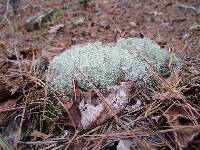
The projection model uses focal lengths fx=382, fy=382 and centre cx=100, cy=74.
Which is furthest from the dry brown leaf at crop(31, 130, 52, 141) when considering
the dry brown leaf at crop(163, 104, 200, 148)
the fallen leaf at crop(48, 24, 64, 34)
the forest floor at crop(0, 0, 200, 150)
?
the fallen leaf at crop(48, 24, 64, 34)

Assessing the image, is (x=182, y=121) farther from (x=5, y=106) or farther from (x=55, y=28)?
(x=55, y=28)

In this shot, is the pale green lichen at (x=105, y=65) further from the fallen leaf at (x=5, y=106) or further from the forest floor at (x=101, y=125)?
the fallen leaf at (x=5, y=106)

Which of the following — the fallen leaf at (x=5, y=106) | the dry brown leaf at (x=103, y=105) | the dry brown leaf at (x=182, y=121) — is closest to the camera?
the dry brown leaf at (x=182, y=121)

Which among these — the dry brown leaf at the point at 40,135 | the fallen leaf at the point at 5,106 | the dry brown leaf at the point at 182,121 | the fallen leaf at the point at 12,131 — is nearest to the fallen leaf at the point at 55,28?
the fallen leaf at the point at 5,106

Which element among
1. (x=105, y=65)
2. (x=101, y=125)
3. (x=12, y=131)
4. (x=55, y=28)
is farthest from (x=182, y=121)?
(x=55, y=28)

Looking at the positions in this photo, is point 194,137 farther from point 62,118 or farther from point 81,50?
point 81,50
